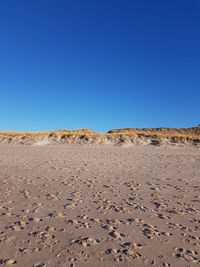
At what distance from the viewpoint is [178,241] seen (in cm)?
734

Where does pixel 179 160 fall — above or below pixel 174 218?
above

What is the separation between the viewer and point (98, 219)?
8.70m

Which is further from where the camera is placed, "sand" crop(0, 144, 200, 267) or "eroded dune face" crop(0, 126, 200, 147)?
"eroded dune face" crop(0, 126, 200, 147)

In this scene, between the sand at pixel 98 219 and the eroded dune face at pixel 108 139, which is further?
the eroded dune face at pixel 108 139

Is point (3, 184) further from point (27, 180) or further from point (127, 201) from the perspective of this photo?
point (127, 201)

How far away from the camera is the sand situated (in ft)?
21.0

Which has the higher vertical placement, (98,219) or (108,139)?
(108,139)

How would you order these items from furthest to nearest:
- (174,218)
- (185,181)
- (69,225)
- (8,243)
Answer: (185,181), (174,218), (69,225), (8,243)

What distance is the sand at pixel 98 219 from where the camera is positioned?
6.41 metres

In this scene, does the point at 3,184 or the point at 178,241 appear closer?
the point at 178,241

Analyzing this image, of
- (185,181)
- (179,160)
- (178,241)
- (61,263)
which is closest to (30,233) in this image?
(61,263)

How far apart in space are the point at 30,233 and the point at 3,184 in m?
6.22

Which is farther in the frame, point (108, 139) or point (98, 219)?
point (108, 139)

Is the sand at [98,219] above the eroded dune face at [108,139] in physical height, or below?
below
